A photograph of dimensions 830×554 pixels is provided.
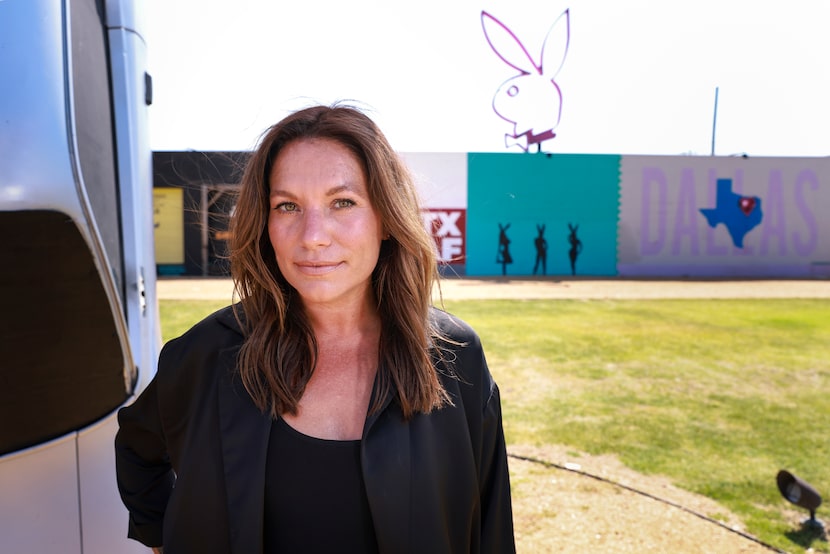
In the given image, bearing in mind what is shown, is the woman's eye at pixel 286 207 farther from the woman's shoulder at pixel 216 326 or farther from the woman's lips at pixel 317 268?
the woman's shoulder at pixel 216 326

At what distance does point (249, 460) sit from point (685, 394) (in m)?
6.28

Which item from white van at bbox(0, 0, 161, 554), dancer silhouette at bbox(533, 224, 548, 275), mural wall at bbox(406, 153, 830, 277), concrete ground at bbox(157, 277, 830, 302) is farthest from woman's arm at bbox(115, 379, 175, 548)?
dancer silhouette at bbox(533, 224, 548, 275)

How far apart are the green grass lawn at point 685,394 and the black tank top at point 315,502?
10.5ft

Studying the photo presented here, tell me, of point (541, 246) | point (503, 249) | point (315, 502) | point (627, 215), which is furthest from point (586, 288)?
point (315, 502)

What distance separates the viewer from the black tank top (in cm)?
150

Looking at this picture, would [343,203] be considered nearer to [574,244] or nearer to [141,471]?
[141,471]

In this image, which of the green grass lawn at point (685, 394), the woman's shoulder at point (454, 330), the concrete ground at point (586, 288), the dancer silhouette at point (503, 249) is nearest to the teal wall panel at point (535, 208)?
the dancer silhouette at point (503, 249)

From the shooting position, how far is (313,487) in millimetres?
1502

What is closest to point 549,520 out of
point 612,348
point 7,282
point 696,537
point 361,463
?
point 696,537

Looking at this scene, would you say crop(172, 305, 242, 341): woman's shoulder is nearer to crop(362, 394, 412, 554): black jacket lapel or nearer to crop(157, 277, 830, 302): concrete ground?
crop(362, 394, 412, 554): black jacket lapel

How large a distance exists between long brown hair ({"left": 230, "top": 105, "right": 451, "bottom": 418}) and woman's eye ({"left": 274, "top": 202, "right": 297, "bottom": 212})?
0.09m

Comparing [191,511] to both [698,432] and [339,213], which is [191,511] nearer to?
[339,213]

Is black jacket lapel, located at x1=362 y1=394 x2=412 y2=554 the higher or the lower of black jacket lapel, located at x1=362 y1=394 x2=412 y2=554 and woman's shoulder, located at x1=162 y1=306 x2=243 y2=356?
the lower

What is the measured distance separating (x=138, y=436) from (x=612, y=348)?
824cm
